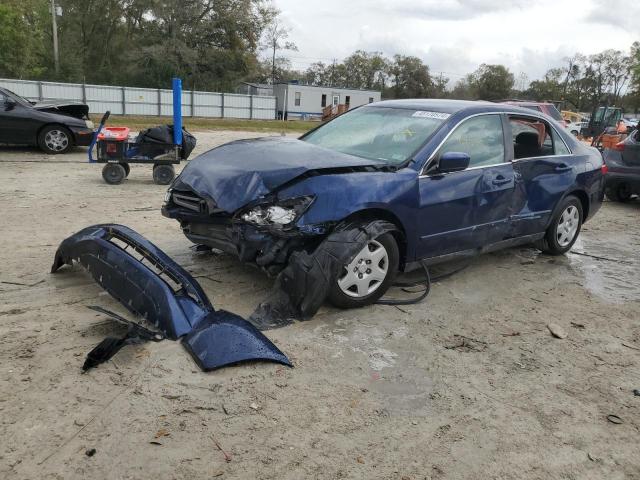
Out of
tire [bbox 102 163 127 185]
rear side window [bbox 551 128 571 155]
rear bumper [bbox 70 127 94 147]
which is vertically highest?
Answer: rear side window [bbox 551 128 571 155]

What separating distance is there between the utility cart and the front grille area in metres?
5.27

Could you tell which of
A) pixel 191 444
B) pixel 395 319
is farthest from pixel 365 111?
pixel 191 444

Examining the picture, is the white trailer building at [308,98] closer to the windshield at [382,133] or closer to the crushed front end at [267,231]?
the windshield at [382,133]

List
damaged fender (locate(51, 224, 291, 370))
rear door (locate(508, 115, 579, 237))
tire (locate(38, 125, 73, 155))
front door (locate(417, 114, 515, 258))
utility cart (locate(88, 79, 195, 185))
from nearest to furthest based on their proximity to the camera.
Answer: damaged fender (locate(51, 224, 291, 370)) < front door (locate(417, 114, 515, 258)) < rear door (locate(508, 115, 579, 237)) < utility cart (locate(88, 79, 195, 185)) < tire (locate(38, 125, 73, 155))

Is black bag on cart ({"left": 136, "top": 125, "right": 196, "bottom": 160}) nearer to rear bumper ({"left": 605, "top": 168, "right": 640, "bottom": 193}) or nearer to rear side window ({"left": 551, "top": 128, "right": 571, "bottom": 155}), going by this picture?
rear side window ({"left": 551, "top": 128, "right": 571, "bottom": 155})

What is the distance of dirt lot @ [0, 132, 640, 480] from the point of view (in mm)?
2729

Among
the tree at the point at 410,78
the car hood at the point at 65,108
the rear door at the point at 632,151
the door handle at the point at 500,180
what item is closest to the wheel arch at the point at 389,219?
the door handle at the point at 500,180

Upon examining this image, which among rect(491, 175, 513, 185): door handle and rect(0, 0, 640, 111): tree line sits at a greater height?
rect(0, 0, 640, 111): tree line

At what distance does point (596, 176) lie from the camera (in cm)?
668

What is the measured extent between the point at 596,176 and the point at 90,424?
20.0ft

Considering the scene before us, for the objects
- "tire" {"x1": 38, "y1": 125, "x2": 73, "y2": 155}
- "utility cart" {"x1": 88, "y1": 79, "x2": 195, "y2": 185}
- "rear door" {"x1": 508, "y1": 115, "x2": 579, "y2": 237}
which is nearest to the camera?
"rear door" {"x1": 508, "y1": 115, "x2": 579, "y2": 237}

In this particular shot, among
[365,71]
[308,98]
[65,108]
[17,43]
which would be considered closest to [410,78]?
[365,71]

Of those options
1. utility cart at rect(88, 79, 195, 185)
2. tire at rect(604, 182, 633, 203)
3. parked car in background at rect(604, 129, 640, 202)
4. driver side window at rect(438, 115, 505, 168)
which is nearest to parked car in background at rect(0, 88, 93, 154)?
utility cart at rect(88, 79, 195, 185)

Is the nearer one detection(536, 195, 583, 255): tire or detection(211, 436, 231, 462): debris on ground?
detection(211, 436, 231, 462): debris on ground
